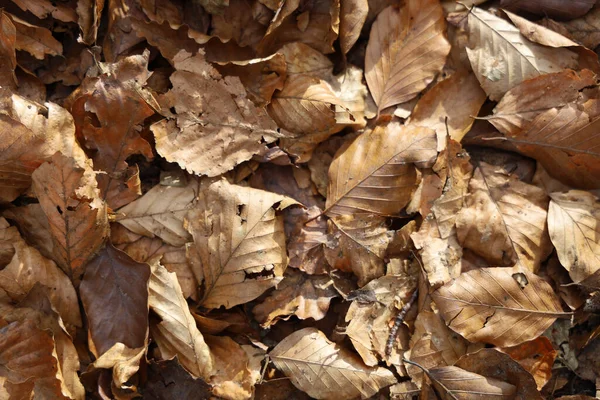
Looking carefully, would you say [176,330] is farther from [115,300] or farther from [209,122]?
[209,122]

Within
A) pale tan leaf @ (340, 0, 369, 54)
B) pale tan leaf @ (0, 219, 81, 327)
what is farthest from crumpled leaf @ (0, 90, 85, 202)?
pale tan leaf @ (340, 0, 369, 54)

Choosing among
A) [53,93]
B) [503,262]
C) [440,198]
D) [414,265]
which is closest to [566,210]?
[503,262]

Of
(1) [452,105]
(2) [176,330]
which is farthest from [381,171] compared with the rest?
(2) [176,330]

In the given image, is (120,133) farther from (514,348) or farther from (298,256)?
(514,348)

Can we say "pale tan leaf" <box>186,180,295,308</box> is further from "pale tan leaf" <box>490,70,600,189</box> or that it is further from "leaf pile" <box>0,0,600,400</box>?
"pale tan leaf" <box>490,70,600,189</box>

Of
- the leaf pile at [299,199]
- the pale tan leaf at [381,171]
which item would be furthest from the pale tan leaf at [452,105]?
the pale tan leaf at [381,171]
